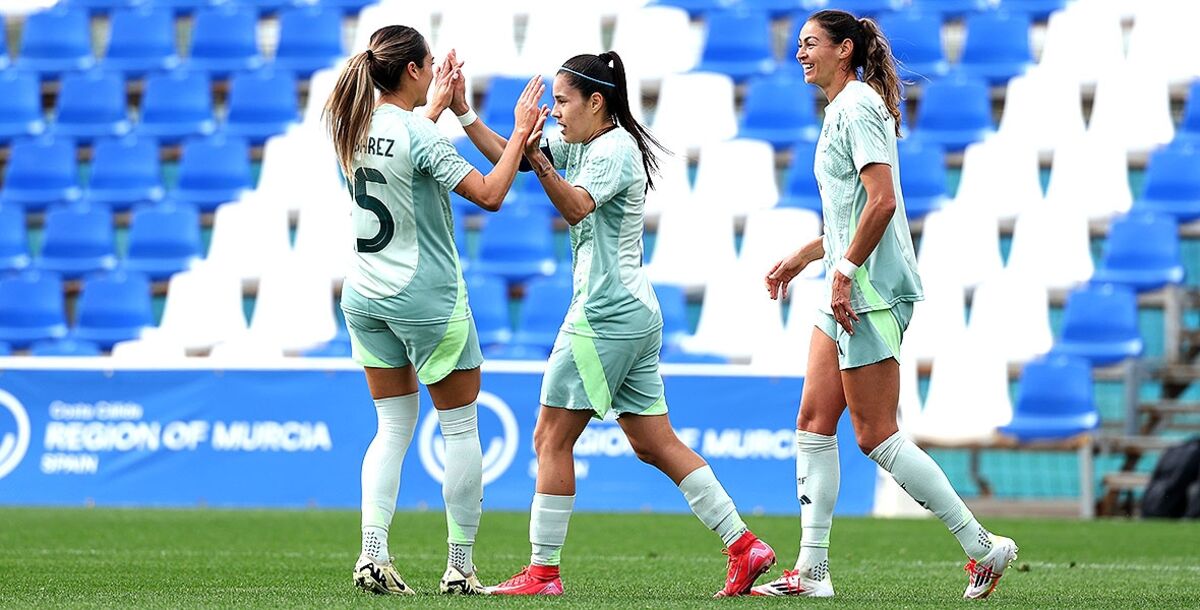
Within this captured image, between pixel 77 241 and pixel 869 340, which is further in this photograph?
pixel 77 241

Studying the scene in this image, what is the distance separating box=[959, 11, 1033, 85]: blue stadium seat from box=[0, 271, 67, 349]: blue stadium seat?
7170 millimetres

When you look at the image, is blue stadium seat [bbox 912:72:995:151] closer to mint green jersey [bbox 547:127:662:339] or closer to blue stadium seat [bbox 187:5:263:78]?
blue stadium seat [bbox 187:5:263:78]

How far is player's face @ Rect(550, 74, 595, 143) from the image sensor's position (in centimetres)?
474

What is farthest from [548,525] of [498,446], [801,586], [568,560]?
[498,446]

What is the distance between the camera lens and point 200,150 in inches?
540

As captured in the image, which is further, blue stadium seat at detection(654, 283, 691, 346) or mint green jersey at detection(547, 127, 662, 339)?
blue stadium seat at detection(654, 283, 691, 346)

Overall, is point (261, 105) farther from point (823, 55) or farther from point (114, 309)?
point (823, 55)

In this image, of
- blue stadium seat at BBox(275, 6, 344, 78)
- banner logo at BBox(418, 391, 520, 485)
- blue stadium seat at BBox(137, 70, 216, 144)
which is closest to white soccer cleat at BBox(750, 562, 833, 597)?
banner logo at BBox(418, 391, 520, 485)

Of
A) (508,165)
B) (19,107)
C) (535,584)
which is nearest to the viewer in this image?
(508,165)

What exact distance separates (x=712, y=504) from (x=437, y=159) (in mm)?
1235

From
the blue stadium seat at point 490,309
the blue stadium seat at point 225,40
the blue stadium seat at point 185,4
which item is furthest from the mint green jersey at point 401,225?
the blue stadium seat at point 185,4

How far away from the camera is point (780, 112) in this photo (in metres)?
13.5

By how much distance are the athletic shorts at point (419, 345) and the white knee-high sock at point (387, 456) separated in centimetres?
13

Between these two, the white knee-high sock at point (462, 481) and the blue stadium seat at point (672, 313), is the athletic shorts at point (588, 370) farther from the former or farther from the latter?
the blue stadium seat at point (672, 313)
